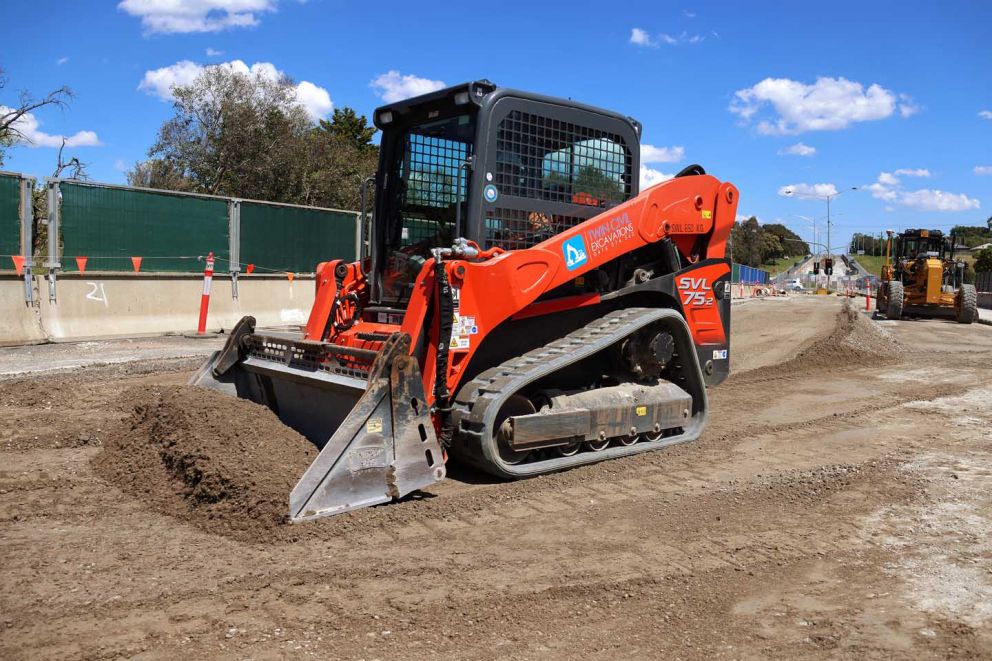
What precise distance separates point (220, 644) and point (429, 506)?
6.03ft

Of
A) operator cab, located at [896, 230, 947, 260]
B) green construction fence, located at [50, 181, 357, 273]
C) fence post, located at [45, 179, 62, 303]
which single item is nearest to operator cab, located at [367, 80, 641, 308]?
fence post, located at [45, 179, 62, 303]

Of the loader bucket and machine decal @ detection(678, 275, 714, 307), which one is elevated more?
machine decal @ detection(678, 275, 714, 307)

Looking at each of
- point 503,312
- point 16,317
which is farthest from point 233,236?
point 503,312

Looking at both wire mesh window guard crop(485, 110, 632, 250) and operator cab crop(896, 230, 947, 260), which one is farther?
operator cab crop(896, 230, 947, 260)

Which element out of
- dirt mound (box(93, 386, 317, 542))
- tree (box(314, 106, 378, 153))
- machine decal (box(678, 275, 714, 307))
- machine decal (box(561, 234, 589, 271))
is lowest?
dirt mound (box(93, 386, 317, 542))

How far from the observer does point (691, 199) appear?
278 inches

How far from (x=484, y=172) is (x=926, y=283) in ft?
74.5

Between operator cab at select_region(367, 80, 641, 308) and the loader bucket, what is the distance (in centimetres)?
100

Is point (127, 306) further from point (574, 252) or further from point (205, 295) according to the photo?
point (574, 252)

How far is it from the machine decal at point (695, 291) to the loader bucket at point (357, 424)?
307 centimetres

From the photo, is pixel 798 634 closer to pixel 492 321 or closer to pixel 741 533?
pixel 741 533

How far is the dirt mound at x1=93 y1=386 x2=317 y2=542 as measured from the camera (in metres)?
4.31

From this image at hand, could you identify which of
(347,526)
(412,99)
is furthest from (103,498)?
(412,99)

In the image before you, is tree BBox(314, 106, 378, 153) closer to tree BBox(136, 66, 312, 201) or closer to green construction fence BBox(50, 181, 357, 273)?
tree BBox(136, 66, 312, 201)
